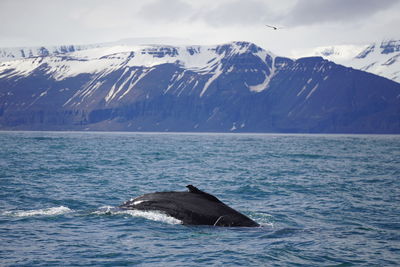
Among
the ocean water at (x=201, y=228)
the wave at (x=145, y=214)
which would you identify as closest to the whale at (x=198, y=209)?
the wave at (x=145, y=214)

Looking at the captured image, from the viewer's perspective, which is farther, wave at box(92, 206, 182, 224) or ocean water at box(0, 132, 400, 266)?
wave at box(92, 206, 182, 224)

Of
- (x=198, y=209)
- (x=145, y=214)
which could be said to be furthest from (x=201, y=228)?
(x=145, y=214)

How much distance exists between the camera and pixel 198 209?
718 inches

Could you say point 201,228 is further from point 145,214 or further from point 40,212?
point 40,212

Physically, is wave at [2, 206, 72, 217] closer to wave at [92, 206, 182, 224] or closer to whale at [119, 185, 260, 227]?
wave at [92, 206, 182, 224]

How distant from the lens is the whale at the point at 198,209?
18078mm

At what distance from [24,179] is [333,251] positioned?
23.8m

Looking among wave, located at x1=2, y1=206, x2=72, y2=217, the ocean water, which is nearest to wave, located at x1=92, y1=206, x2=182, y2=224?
the ocean water

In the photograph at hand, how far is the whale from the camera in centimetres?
1808

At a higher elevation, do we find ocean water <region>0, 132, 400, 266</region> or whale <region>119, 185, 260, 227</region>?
whale <region>119, 185, 260, 227</region>

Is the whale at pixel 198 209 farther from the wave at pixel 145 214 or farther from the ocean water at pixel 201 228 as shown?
the ocean water at pixel 201 228

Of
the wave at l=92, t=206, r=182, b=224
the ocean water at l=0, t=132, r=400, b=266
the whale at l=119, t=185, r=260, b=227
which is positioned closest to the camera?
the ocean water at l=0, t=132, r=400, b=266

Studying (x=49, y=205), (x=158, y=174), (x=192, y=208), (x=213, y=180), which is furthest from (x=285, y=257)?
(x=158, y=174)

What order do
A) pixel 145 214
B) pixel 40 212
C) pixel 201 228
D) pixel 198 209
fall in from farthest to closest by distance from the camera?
pixel 40 212, pixel 145 214, pixel 198 209, pixel 201 228
